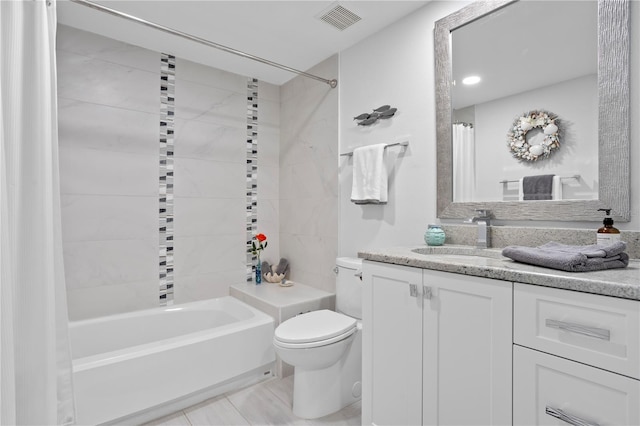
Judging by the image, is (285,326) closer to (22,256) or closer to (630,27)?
(22,256)

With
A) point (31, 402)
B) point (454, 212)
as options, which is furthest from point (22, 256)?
point (454, 212)

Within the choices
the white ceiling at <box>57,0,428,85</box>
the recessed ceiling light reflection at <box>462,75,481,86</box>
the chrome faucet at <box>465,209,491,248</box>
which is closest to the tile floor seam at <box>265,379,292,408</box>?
the chrome faucet at <box>465,209,491,248</box>

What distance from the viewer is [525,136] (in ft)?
5.04

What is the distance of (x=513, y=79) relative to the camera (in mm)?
1579

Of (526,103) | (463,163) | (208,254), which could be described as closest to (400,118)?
(463,163)

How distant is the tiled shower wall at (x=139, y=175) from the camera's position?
7.24 feet

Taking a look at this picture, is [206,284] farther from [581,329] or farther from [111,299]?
[581,329]

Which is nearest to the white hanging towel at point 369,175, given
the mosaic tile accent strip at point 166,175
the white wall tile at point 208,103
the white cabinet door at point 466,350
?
the white cabinet door at point 466,350

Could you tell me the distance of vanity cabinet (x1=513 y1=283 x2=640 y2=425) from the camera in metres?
0.81

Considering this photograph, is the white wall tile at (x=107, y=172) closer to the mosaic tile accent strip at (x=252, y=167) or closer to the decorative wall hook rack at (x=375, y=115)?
the mosaic tile accent strip at (x=252, y=167)

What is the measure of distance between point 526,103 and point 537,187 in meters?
0.39

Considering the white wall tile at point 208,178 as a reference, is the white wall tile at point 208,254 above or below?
below

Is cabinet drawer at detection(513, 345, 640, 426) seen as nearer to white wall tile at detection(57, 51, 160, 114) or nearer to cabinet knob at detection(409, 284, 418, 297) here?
cabinet knob at detection(409, 284, 418, 297)

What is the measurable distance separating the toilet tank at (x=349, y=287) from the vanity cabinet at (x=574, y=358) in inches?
43.9
